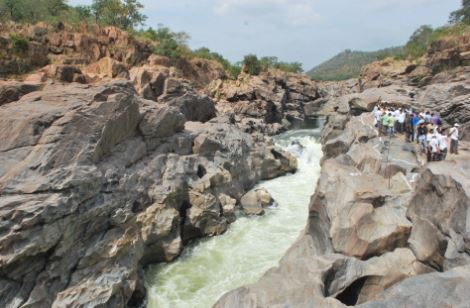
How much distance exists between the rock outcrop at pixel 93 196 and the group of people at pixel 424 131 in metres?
9.32

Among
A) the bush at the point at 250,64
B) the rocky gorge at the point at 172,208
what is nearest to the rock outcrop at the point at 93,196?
the rocky gorge at the point at 172,208

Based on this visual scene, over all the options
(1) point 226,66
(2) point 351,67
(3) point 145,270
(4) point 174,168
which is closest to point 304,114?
(1) point 226,66

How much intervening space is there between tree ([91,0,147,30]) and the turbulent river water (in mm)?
36837

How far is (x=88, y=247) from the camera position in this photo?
43.1 feet

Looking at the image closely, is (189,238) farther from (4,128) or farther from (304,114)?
(304,114)

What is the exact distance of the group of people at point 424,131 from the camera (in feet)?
46.2

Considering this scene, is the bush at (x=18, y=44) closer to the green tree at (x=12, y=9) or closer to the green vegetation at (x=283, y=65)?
the green tree at (x=12, y=9)

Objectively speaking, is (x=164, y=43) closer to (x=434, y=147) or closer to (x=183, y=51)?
(x=183, y=51)

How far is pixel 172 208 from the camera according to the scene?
57.7 ft

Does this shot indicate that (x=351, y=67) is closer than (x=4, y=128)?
No

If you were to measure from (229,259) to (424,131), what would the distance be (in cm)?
1053

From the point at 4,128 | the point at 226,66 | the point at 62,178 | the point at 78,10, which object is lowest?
the point at 62,178

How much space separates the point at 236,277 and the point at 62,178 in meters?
7.57

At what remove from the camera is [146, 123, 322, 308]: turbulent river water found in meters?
14.2
